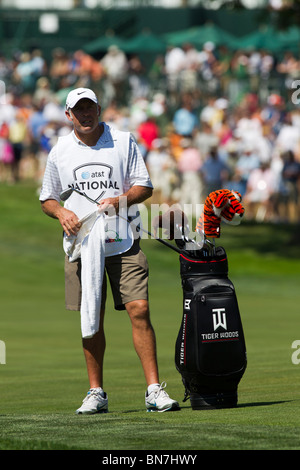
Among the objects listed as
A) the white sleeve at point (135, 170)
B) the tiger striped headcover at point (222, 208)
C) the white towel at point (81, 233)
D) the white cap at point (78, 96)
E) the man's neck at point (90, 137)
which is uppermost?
the white cap at point (78, 96)

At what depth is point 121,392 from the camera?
8.67 m

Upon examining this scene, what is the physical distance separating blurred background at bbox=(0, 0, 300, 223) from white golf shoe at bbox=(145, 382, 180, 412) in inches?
661

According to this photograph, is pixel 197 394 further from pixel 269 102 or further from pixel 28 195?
pixel 28 195

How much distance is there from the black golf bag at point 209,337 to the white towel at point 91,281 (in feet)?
1.82

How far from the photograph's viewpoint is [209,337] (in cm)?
693

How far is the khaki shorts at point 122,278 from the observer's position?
23.9 ft

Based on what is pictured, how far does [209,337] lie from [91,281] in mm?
858

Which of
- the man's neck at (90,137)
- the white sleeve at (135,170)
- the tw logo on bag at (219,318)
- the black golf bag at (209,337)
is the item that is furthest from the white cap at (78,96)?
the tw logo on bag at (219,318)

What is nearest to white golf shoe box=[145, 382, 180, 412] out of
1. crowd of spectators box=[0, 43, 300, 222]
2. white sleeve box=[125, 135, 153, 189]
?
white sleeve box=[125, 135, 153, 189]

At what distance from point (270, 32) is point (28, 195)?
32.2 ft

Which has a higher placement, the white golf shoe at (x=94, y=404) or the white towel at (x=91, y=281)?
the white towel at (x=91, y=281)

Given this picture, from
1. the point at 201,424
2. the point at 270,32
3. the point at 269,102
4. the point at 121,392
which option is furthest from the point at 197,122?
the point at 201,424

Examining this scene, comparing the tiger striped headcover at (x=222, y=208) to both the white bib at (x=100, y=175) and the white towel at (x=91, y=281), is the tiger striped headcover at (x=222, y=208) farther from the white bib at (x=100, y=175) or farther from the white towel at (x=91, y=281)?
the white towel at (x=91, y=281)

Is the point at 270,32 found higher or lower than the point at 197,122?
higher
